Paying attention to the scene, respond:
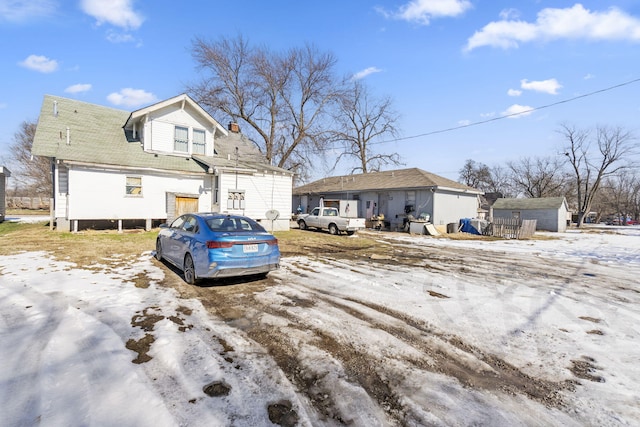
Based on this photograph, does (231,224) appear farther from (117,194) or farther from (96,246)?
(117,194)

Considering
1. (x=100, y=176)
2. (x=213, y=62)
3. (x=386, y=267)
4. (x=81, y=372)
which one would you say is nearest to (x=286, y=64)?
(x=213, y=62)

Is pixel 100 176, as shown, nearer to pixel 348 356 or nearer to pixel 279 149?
pixel 348 356

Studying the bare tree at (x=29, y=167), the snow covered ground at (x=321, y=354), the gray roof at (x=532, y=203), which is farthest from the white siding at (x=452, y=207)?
the bare tree at (x=29, y=167)

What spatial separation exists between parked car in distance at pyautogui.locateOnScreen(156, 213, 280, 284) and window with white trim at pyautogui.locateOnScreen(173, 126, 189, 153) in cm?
1258

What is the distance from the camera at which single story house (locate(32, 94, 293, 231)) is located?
47.7 ft

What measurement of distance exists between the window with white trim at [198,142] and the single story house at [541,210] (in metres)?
31.1

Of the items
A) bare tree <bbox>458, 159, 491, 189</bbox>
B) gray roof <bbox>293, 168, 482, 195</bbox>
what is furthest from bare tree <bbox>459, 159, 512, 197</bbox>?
gray roof <bbox>293, 168, 482, 195</bbox>

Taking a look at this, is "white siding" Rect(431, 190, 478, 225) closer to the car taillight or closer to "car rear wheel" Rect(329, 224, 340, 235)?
"car rear wheel" Rect(329, 224, 340, 235)

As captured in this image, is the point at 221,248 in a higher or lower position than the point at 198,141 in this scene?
lower

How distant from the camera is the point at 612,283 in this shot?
7898 mm

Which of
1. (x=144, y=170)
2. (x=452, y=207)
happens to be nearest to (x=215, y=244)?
(x=144, y=170)

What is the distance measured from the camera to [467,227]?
23250 millimetres

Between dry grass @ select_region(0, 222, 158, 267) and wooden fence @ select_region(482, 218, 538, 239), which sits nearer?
dry grass @ select_region(0, 222, 158, 267)

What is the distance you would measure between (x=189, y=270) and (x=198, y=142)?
47.0ft
